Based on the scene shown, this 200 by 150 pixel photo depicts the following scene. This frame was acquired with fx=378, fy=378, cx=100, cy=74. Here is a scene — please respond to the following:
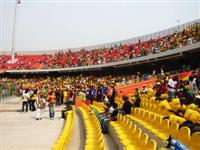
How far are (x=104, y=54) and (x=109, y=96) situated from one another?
2899 centimetres

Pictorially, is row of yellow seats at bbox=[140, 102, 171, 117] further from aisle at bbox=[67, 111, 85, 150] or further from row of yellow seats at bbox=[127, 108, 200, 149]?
aisle at bbox=[67, 111, 85, 150]

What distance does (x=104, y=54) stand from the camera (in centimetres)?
5256

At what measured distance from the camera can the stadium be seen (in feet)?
31.3


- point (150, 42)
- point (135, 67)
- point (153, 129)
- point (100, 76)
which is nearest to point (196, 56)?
point (135, 67)

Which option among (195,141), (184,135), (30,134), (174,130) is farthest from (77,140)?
(195,141)

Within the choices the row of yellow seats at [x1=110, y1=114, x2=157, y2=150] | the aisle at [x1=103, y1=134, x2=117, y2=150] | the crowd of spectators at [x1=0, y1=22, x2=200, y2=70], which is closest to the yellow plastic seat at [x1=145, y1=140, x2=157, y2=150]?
the row of yellow seats at [x1=110, y1=114, x2=157, y2=150]

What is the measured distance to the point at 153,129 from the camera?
1012cm

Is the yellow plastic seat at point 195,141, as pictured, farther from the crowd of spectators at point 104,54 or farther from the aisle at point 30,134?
the crowd of spectators at point 104,54

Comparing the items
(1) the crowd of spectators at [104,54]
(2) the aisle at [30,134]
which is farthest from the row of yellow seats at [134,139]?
(1) the crowd of spectators at [104,54]

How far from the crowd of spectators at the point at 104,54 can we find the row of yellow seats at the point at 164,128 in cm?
1870

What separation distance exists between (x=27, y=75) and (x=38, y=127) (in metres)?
42.1

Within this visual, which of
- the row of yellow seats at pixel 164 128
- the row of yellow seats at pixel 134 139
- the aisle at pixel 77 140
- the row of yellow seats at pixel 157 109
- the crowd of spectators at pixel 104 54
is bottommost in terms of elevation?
the aisle at pixel 77 140

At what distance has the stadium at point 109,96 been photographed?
953 centimetres

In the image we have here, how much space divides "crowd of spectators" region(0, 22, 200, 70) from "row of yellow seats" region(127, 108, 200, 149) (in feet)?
61.4
